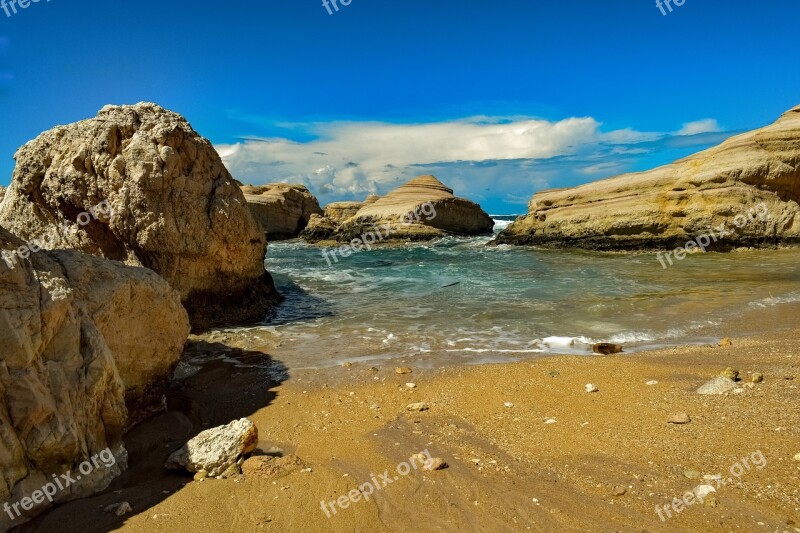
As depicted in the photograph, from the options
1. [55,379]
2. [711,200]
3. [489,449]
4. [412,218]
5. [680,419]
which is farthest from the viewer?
[412,218]

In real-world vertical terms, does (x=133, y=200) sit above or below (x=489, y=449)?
above

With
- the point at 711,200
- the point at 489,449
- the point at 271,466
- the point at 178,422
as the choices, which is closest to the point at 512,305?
the point at 489,449

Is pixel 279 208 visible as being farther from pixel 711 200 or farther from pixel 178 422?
pixel 178 422

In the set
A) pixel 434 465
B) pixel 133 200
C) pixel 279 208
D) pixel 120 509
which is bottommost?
pixel 434 465

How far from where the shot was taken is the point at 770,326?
8961 mm

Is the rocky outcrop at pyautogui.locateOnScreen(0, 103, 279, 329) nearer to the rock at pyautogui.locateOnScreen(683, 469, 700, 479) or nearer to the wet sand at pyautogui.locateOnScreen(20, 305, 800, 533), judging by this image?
the wet sand at pyautogui.locateOnScreen(20, 305, 800, 533)

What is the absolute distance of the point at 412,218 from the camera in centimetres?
4188

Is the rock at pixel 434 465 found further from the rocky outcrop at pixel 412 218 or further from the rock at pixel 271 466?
the rocky outcrop at pixel 412 218

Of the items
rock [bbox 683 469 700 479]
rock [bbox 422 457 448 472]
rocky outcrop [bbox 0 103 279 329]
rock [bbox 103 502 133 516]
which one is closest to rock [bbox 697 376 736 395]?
rock [bbox 683 469 700 479]

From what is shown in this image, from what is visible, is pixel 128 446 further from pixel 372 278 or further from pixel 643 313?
pixel 372 278

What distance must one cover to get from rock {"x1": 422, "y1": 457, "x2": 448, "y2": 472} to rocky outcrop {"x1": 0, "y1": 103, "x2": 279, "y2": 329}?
6940mm

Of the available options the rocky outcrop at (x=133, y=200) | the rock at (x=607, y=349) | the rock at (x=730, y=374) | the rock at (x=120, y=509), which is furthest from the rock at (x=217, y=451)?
the rocky outcrop at (x=133, y=200)

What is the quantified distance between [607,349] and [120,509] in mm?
6721

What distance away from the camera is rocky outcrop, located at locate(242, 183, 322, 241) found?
146 ft
